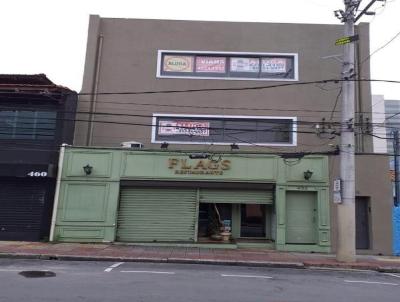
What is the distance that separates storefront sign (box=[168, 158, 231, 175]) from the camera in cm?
2059

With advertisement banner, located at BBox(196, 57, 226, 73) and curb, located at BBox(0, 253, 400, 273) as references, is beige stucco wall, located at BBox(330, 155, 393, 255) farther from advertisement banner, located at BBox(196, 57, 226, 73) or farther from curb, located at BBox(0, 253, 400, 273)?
advertisement banner, located at BBox(196, 57, 226, 73)

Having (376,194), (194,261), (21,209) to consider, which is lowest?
(194,261)

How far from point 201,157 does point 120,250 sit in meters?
5.28

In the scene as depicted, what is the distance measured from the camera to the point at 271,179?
808 inches

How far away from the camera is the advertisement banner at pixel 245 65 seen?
74.7ft

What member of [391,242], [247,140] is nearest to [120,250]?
[247,140]

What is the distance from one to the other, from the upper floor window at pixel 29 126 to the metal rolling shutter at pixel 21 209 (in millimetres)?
2053

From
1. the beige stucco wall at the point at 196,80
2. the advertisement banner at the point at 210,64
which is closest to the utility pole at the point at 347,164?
the beige stucco wall at the point at 196,80

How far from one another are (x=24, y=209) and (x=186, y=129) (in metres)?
7.91

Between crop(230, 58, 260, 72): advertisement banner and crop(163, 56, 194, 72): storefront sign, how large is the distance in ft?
6.69

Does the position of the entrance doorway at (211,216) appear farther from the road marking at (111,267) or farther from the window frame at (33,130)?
the window frame at (33,130)

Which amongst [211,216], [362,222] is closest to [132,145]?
[211,216]

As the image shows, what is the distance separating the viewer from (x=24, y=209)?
20359 millimetres

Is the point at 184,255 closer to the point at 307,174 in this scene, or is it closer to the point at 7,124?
the point at 307,174
